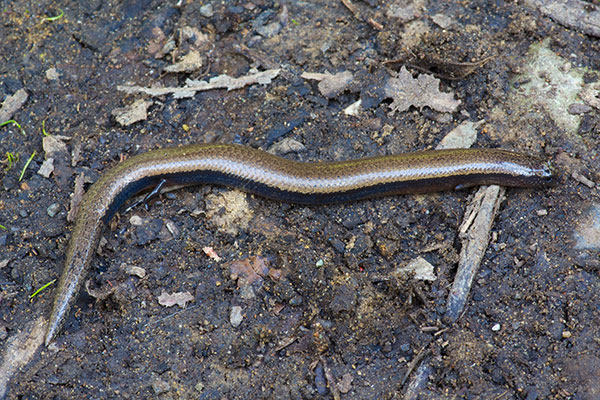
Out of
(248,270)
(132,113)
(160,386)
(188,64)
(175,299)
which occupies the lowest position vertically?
(160,386)

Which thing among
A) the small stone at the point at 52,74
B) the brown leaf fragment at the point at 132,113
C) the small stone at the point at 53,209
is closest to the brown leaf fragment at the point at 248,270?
the small stone at the point at 53,209

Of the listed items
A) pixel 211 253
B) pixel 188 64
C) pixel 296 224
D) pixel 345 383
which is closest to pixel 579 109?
pixel 296 224

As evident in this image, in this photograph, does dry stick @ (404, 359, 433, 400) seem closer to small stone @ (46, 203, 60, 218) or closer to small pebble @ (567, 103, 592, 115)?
small pebble @ (567, 103, 592, 115)

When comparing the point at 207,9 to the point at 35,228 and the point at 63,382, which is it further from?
the point at 63,382

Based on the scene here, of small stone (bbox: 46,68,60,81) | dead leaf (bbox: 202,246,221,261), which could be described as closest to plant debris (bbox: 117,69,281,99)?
small stone (bbox: 46,68,60,81)

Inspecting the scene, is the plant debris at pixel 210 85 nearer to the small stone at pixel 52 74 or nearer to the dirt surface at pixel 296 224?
the dirt surface at pixel 296 224

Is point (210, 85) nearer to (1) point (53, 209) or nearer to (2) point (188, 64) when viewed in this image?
(2) point (188, 64)

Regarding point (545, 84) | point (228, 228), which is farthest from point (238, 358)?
point (545, 84)
